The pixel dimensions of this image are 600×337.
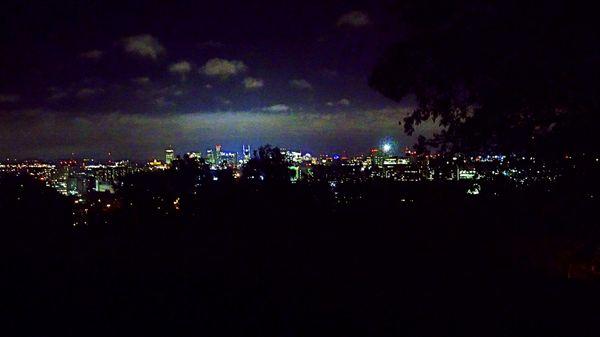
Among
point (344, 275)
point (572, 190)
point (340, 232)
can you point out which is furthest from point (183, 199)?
point (572, 190)

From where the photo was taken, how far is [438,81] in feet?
19.5

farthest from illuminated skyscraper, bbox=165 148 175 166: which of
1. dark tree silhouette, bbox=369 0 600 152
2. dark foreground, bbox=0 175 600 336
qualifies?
dark tree silhouette, bbox=369 0 600 152

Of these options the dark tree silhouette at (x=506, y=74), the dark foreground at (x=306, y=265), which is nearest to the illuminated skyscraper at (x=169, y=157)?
the dark foreground at (x=306, y=265)

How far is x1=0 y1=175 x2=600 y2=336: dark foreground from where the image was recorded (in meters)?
5.59

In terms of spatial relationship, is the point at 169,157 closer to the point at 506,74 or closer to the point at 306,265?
the point at 306,265

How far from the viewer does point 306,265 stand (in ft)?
26.8

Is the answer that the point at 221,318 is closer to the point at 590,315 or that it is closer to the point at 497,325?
the point at 497,325

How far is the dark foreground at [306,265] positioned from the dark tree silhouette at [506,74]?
156 centimetres

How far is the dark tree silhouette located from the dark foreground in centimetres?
156

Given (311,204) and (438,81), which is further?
(311,204)

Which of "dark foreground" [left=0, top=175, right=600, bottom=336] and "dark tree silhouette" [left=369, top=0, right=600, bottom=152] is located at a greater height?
"dark tree silhouette" [left=369, top=0, right=600, bottom=152]

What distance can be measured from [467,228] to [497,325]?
4976 millimetres

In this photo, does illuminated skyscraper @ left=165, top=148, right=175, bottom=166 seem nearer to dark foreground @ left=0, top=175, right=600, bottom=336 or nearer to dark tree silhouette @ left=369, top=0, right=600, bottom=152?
dark foreground @ left=0, top=175, right=600, bottom=336

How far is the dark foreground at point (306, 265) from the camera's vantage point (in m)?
5.59
